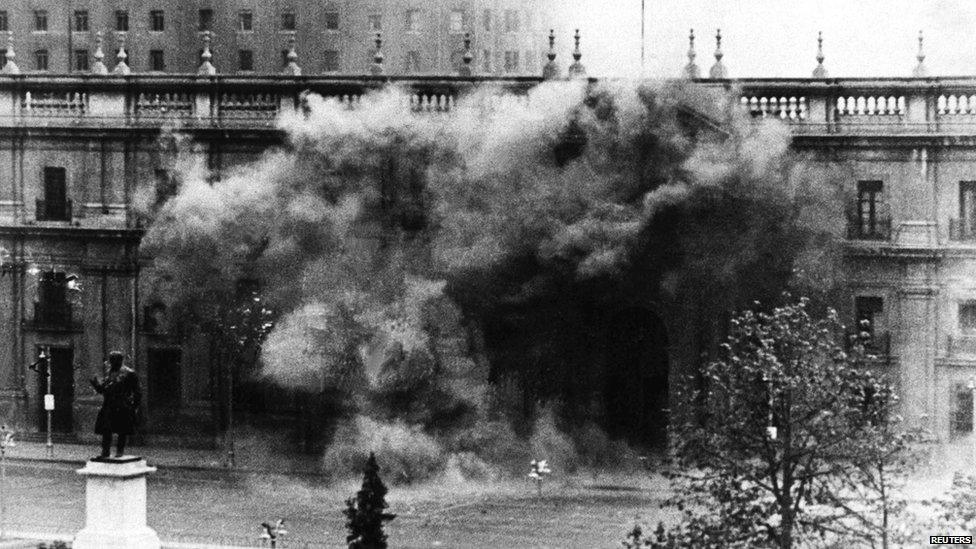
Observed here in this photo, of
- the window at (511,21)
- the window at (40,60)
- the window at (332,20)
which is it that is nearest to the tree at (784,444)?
the window at (511,21)

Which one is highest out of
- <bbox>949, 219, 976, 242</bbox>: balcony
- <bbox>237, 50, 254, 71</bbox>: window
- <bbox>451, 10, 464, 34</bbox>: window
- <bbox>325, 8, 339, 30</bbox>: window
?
<bbox>325, 8, 339, 30</bbox>: window

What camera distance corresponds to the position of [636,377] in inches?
1998

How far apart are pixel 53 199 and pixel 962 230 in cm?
2691

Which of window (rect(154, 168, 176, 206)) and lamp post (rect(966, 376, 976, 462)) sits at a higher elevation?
window (rect(154, 168, 176, 206))

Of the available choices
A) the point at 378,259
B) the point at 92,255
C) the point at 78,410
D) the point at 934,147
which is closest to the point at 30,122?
the point at 92,255

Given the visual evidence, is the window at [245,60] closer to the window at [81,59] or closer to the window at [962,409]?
the window at [81,59]

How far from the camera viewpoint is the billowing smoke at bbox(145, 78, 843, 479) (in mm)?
49250

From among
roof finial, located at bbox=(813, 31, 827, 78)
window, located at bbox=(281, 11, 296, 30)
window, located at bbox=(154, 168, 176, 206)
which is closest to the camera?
roof finial, located at bbox=(813, 31, 827, 78)

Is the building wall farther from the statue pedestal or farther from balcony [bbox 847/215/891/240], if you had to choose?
the statue pedestal

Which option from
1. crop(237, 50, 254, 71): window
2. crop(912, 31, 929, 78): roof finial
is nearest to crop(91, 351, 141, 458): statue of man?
crop(912, 31, 929, 78): roof finial

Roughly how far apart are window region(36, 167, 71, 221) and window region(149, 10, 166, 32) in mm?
27703

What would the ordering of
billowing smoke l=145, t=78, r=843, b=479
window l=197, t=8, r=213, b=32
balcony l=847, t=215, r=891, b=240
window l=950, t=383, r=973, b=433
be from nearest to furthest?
window l=950, t=383, r=973, b=433
billowing smoke l=145, t=78, r=843, b=479
balcony l=847, t=215, r=891, b=240
window l=197, t=8, r=213, b=32

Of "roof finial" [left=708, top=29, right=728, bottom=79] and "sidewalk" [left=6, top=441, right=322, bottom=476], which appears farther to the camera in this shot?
"roof finial" [left=708, top=29, right=728, bottom=79]

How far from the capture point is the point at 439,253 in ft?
165
